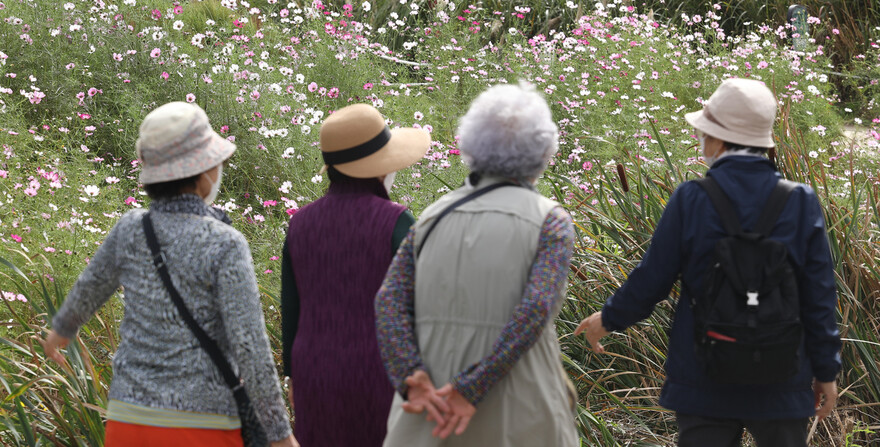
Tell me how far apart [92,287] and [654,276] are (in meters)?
1.52

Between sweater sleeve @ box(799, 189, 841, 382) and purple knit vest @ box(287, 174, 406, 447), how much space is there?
1122 mm

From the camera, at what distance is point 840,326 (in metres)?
3.53

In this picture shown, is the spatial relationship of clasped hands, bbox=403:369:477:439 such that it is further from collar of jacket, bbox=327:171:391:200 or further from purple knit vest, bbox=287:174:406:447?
collar of jacket, bbox=327:171:391:200

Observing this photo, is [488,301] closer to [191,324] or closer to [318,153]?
[191,324]

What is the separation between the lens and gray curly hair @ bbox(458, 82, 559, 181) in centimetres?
230

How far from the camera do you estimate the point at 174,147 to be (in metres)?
2.44

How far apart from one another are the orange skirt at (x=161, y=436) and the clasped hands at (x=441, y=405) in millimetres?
485

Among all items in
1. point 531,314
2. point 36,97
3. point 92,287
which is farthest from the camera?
point 36,97

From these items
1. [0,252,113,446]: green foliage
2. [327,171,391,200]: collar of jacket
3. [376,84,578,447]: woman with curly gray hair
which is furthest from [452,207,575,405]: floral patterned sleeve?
[0,252,113,446]: green foliage

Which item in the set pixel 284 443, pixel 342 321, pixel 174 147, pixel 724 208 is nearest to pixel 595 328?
pixel 724 208

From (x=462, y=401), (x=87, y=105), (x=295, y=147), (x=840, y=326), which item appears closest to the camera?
(x=462, y=401)

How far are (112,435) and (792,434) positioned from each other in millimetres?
1785

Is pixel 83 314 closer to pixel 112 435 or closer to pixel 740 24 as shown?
pixel 112 435

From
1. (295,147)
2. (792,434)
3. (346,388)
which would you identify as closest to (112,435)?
(346,388)
